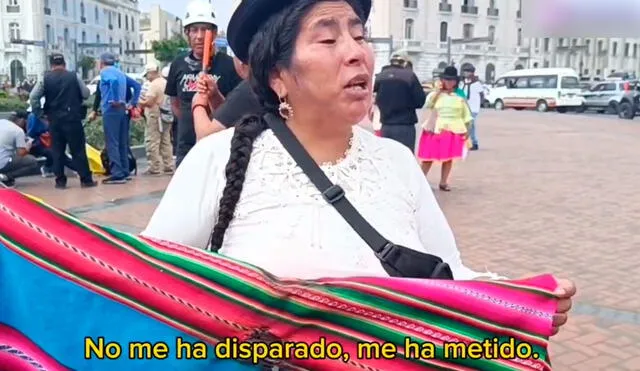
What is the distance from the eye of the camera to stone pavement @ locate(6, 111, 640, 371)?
4.15m

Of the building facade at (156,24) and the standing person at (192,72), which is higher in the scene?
the building facade at (156,24)

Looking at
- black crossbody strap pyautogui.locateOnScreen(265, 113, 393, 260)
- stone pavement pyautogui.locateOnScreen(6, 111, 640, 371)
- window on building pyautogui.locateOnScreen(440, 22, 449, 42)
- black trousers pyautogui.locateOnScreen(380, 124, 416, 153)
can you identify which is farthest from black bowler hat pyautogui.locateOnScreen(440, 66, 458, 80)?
window on building pyautogui.locateOnScreen(440, 22, 449, 42)

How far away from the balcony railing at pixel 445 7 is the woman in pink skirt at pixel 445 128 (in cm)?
5437

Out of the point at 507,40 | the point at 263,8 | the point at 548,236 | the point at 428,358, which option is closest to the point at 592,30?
the point at 263,8

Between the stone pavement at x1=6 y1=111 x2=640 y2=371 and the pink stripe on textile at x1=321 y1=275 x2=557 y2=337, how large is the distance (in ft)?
7.84

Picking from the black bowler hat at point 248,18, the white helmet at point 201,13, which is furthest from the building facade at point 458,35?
the black bowler hat at point 248,18

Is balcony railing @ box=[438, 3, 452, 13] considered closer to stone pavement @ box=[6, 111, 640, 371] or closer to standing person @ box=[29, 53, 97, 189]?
stone pavement @ box=[6, 111, 640, 371]

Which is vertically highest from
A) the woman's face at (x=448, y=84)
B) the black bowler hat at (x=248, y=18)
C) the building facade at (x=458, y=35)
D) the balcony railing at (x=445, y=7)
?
the balcony railing at (x=445, y=7)

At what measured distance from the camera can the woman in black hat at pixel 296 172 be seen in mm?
1595

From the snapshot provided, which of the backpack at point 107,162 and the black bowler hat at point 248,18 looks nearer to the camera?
the black bowler hat at point 248,18

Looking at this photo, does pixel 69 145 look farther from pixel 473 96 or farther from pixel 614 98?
pixel 614 98

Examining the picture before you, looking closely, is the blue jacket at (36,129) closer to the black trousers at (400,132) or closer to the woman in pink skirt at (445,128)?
the black trousers at (400,132)

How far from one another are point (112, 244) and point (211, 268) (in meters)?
0.20

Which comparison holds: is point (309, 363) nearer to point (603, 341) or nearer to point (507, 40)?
point (603, 341)
